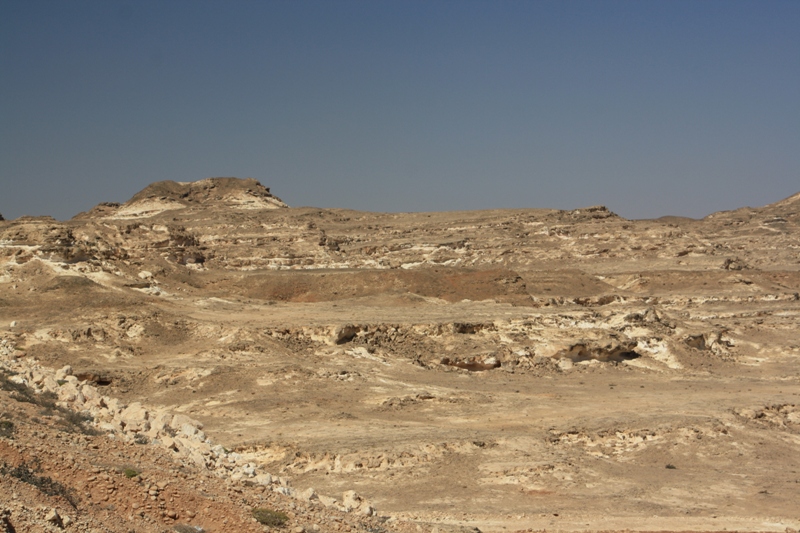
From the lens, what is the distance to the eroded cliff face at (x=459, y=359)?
1911cm

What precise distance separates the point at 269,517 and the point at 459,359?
67.6 ft

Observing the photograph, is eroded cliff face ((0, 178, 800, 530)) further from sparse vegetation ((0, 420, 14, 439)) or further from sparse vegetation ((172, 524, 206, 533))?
sparse vegetation ((0, 420, 14, 439))

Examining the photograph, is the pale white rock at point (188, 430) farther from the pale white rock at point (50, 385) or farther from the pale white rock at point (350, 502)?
the pale white rock at point (350, 502)

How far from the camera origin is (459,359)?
98.9 ft

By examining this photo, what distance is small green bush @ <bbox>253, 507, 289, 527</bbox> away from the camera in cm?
973

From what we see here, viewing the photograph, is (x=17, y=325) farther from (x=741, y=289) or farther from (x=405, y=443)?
(x=741, y=289)

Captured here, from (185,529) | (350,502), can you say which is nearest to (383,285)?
(350,502)

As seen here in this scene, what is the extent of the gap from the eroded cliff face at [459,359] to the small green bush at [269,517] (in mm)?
6659

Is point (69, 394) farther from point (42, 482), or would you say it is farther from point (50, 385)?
point (42, 482)

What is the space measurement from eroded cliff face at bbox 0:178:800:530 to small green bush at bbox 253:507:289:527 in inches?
262

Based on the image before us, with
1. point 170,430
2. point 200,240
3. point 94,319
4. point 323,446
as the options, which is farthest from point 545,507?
point 200,240

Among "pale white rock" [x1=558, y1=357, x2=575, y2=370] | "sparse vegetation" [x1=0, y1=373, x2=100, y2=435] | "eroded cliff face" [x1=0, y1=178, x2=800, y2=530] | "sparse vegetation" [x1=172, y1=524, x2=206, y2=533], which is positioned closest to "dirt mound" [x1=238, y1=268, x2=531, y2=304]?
"eroded cliff face" [x1=0, y1=178, x2=800, y2=530]

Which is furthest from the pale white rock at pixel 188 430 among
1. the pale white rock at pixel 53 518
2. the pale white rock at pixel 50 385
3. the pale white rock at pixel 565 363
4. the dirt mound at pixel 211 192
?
the dirt mound at pixel 211 192

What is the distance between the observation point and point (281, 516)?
1000cm
